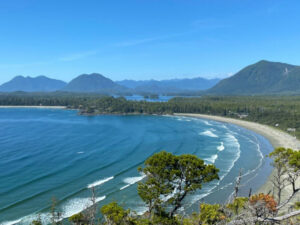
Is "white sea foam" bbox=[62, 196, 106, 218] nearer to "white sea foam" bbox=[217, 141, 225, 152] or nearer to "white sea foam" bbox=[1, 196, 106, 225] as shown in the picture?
"white sea foam" bbox=[1, 196, 106, 225]

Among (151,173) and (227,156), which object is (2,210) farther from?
(227,156)

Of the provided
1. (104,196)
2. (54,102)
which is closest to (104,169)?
(104,196)

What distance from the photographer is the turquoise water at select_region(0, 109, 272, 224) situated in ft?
98.0

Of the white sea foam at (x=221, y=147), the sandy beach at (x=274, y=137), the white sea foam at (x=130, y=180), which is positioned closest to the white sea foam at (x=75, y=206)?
the white sea foam at (x=130, y=180)

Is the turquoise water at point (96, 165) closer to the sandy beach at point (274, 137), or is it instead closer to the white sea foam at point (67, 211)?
the white sea foam at point (67, 211)

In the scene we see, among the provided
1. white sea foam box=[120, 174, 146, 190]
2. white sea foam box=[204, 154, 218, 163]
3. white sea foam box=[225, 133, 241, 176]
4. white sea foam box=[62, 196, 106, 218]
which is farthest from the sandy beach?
white sea foam box=[62, 196, 106, 218]

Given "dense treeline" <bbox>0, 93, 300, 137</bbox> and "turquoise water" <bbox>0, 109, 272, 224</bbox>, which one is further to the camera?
"dense treeline" <bbox>0, 93, 300, 137</bbox>

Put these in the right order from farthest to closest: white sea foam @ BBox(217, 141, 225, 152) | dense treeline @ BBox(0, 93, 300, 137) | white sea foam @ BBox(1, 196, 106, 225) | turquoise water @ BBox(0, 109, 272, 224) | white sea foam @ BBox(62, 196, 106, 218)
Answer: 1. dense treeline @ BBox(0, 93, 300, 137)
2. white sea foam @ BBox(217, 141, 225, 152)
3. turquoise water @ BBox(0, 109, 272, 224)
4. white sea foam @ BBox(62, 196, 106, 218)
5. white sea foam @ BBox(1, 196, 106, 225)

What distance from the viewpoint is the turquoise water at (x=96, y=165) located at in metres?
29.9

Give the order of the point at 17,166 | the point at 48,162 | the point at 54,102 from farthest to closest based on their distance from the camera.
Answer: the point at 54,102
the point at 48,162
the point at 17,166

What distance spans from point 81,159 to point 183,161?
34292mm

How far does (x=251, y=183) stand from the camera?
36812 millimetres

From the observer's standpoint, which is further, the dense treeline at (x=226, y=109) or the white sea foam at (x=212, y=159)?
the dense treeline at (x=226, y=109)

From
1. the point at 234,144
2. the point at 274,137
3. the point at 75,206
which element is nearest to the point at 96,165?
the point at 75,206
